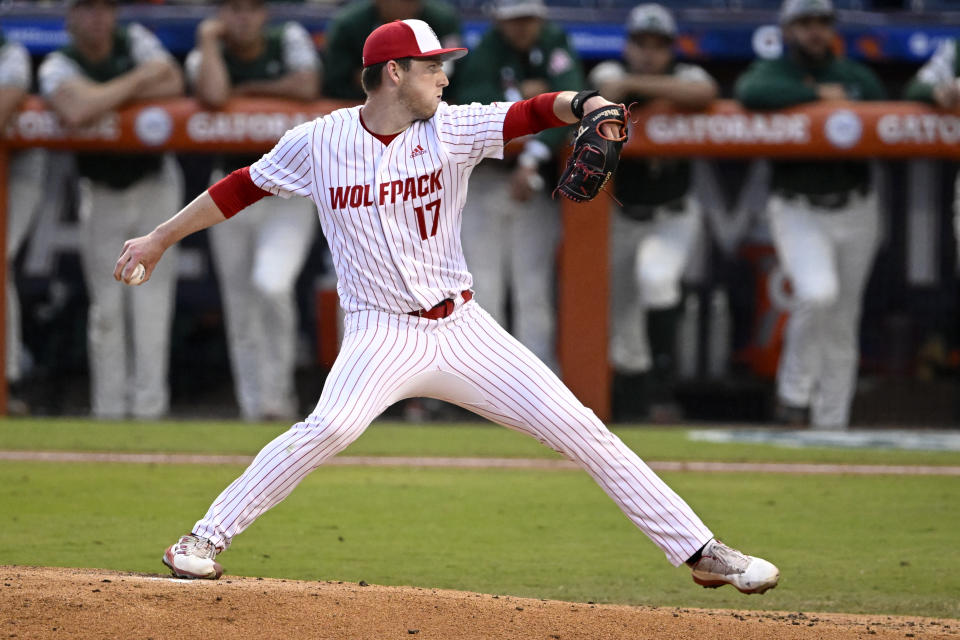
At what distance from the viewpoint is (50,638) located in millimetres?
3572

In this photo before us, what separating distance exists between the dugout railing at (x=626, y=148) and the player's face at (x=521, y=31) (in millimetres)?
743

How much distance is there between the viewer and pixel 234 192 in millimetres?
4426

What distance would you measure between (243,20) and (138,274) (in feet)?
14.8

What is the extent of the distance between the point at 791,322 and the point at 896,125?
4.16 feet

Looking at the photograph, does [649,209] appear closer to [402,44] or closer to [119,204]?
[119,204]

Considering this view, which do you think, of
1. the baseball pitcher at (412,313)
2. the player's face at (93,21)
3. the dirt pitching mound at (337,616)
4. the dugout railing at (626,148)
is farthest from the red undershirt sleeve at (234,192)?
the player's face at (93,21)

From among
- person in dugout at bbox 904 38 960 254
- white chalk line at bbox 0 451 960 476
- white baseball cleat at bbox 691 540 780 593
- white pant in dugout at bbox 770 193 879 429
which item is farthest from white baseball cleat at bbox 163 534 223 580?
person in dugout at bbox 904 38 960 254

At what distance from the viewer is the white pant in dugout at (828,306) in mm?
8484

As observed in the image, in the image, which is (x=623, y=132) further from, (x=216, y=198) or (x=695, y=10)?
(x=695, y=10)

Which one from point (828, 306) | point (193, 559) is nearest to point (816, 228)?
point (828, 306)

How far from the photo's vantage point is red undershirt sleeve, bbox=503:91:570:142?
13.8 feet

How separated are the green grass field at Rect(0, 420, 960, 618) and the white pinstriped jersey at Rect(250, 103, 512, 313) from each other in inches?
41.6

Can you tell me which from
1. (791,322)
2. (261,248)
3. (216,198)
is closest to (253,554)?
(216,198)

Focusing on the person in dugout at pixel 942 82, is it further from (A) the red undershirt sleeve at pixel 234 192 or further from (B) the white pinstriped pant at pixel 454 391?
(A) the red undershirt sleeve at pixel 234 192
